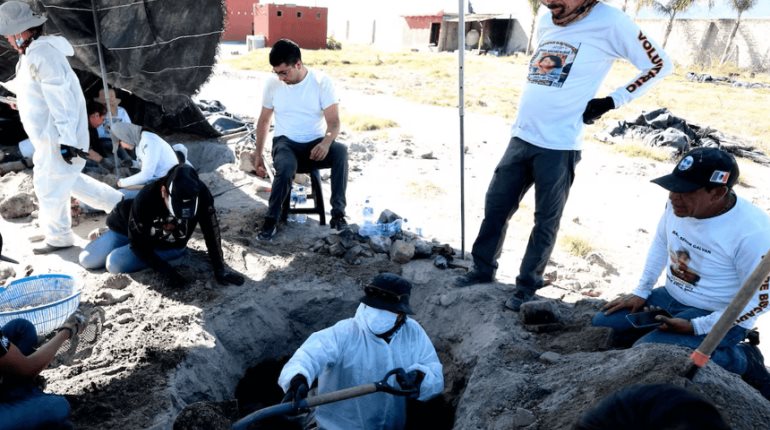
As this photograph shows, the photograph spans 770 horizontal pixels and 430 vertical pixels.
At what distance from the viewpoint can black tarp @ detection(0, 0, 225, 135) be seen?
4867mm

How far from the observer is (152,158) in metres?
4.24

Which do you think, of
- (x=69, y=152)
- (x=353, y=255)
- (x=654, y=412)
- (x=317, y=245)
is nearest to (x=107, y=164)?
Result: (x=69, y=152)

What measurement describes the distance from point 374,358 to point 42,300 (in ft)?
7.46

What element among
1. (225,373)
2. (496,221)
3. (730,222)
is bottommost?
(225,373)

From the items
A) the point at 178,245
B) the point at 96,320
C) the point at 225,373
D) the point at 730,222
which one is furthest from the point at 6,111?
the point at 730,222

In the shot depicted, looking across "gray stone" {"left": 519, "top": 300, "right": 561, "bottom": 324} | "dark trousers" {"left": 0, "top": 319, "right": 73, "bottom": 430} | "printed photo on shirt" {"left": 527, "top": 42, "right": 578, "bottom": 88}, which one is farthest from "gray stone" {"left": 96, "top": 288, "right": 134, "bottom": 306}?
"printed photo on shirt" {"left": 527, "top": 42, "right": 578, "bottom": 88}

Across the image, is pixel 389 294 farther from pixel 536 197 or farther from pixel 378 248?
pixel 378 248

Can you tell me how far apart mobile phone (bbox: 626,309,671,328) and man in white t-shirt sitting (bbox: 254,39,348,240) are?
109 inches

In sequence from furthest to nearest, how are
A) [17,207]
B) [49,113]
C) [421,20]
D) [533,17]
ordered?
[421,20]
[533,17]
[17,207]
[49,113]

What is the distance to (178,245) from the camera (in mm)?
4094

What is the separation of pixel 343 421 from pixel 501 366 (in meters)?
0.91

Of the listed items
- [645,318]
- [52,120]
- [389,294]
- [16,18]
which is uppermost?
[16,18]

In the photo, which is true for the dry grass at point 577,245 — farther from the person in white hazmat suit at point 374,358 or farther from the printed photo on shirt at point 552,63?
the person in white hazmat suit at point 374,358

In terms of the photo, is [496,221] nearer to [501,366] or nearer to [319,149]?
[501,366]
